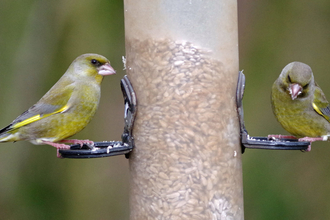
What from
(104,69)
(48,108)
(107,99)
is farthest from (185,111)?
(107,99)

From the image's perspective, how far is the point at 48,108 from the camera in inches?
194

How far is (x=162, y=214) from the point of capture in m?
3.99

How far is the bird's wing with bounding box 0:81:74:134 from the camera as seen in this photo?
4.87m

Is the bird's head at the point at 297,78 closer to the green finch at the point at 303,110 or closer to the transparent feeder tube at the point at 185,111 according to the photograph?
the green finch at the point at 303,110

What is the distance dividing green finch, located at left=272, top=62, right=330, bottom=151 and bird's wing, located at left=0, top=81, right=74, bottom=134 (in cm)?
224

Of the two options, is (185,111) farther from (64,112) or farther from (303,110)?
(303,110)

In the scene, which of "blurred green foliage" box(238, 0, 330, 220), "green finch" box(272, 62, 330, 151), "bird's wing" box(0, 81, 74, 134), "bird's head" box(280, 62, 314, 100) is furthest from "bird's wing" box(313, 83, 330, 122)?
"bird's wing" box(0, 81, 74, 134)

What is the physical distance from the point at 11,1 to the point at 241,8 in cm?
319

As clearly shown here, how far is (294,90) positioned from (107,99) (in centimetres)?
294

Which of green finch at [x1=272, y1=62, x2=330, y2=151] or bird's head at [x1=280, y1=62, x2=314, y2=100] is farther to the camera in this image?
green finch at [x1=272, y1=62, x2=330, y2=151]

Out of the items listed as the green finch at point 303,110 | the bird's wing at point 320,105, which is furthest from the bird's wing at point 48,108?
the bird's wing at point 320,105

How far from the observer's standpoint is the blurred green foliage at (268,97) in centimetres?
670

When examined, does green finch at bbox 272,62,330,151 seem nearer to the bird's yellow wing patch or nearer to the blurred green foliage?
the blurred green foliage

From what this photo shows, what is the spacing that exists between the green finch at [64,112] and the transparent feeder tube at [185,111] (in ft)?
2.97
